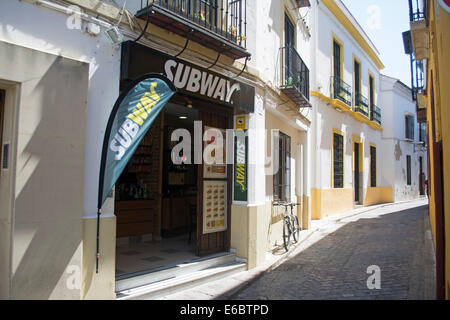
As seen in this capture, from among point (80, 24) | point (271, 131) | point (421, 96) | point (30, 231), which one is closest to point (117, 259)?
point (30, 231)

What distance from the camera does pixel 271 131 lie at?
27.0 feet

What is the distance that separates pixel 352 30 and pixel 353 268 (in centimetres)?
1374

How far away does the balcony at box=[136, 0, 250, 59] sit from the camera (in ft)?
15.2

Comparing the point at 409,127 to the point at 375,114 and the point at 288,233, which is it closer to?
the point at 375,114

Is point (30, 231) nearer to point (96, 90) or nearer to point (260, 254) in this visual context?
point (96, 90)

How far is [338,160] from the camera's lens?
15.3m

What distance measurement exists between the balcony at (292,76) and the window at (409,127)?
704 inches

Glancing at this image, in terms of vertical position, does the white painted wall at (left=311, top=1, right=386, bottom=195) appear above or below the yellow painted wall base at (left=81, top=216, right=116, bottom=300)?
above

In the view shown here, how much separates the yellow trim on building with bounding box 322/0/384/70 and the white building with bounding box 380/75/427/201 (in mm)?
2044

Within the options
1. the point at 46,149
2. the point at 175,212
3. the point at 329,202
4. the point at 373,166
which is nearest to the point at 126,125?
the point at 46,149

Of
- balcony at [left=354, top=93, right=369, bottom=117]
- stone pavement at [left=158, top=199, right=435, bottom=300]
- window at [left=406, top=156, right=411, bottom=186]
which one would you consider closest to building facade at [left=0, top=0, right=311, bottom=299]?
stone pavement at [left=158, top=199, right=435, bottom=300]

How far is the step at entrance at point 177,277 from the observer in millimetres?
4594

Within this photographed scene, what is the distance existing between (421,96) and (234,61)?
8.98 meters

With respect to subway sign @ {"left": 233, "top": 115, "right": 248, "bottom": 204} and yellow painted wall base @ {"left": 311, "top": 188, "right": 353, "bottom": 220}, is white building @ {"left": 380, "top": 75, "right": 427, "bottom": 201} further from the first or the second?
subway sign @ {"left": 233, "top": 115, "right": 248, "bottom": 204}
